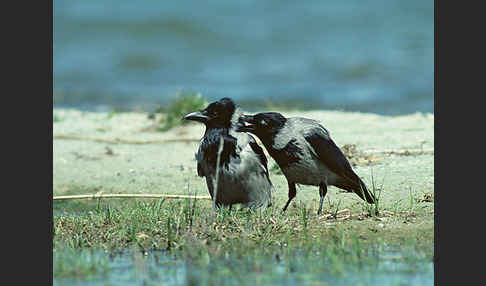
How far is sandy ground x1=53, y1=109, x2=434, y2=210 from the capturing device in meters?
7.91

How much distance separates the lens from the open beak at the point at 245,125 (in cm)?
714

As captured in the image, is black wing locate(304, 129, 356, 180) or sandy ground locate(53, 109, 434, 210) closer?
black wing locate(304, 129, 356, 180)

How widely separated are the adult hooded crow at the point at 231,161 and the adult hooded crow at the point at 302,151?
138mm

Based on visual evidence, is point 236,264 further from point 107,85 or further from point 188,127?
point 107,85

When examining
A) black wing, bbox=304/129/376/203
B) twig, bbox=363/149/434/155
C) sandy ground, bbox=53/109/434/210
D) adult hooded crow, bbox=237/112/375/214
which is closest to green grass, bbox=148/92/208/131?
sandy ground, bbox=53/109/434/210

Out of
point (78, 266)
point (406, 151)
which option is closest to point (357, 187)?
point (406, 151)

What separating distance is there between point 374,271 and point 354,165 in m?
3.99

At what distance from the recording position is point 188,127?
1193 cm

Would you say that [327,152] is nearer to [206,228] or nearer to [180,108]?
[206,228]

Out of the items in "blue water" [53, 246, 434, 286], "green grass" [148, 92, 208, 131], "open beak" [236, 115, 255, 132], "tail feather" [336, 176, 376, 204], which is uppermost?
"green grass" [148, 92, 208, 131]

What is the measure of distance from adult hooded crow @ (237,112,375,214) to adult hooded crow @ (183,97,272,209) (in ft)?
0.45

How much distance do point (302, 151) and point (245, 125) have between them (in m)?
0.65

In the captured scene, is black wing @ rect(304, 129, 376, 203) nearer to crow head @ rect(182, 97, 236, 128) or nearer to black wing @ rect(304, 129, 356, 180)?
black wing @ rect(304, 129, 356, 180)

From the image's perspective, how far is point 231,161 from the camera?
22.9ft
